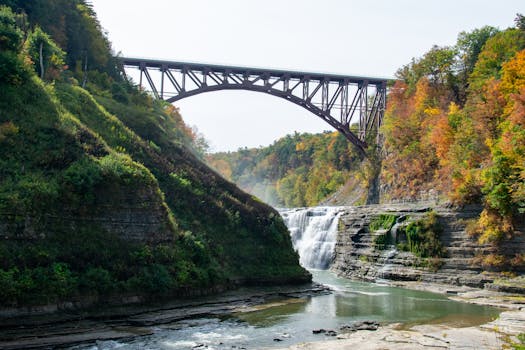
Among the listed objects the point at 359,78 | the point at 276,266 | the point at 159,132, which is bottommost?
the point at 276,266

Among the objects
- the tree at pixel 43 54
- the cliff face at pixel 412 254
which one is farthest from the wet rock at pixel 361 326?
the tree at pixel 43 54

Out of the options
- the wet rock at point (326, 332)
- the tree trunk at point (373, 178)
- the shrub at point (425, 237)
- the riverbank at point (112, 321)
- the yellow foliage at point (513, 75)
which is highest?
the yellow foliage at point (513, 75)

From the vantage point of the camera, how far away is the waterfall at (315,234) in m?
45.7

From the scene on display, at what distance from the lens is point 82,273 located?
68.8ft

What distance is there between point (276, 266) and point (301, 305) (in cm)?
529

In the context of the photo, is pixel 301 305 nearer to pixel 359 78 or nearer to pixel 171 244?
pixel 171 244

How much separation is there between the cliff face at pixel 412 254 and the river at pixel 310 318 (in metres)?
2.58

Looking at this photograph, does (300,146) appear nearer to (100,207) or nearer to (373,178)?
(373,178)

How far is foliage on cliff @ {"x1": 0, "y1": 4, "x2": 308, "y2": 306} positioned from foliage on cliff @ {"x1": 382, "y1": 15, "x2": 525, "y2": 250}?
1261 cm

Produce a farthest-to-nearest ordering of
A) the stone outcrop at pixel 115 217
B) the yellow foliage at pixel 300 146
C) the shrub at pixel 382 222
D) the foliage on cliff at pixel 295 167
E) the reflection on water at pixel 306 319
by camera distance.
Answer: the yellow foliage at pixel 300 146 → the foliage on cliff at pixel 295 167 → the shrub at pixel 382 222 → the stone outcrop at pixel 115 217 → the reflection on water at pixel 306 319

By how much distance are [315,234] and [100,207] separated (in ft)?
90.6

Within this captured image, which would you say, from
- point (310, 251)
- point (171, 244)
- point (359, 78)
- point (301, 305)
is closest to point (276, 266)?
point (301, 305)

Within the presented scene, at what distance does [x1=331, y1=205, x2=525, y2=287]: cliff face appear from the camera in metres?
32.7

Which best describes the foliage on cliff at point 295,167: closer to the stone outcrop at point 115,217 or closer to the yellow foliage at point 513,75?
the yellow foliage at point 513,75
